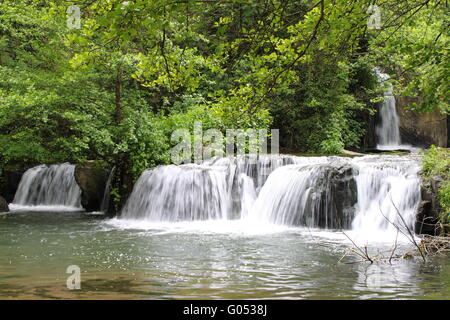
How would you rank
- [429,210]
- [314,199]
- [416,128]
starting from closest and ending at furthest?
1. [429,210]
2. [314,199]
3. [416,128]

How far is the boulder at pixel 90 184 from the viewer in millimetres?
16094

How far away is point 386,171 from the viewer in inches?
464

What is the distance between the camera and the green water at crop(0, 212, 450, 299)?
4992mm

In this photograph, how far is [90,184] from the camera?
636 inches

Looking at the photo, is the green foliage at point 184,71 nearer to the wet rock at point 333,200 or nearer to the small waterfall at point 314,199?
the small waterfall at point 314,199

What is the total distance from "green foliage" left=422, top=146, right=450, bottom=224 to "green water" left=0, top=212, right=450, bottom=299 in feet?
4.28

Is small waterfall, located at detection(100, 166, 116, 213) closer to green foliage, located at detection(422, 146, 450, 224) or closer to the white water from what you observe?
green foliage, located at detection(422, 146, 450, 224)

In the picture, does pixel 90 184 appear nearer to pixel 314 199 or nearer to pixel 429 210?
pixel 314 199

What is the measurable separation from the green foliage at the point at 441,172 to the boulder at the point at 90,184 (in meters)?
10.6

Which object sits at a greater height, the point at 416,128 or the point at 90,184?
the point at 416,128

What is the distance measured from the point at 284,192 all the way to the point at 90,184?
7.18 metres

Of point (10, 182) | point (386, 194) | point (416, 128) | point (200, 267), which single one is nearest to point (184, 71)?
point (200, 267)
